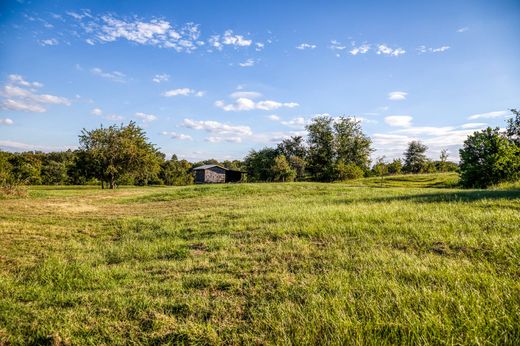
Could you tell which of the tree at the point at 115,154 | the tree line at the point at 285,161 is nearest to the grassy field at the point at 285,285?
the tree line at the point at 285,161

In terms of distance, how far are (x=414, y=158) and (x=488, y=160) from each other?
92.0m

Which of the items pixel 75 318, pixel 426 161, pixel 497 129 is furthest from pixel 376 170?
pixel 75 318

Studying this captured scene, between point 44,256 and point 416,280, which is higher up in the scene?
point 416,280

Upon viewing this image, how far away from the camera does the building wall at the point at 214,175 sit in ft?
260

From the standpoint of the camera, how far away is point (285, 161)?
7262 centimetres

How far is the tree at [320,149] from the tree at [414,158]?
141 feet

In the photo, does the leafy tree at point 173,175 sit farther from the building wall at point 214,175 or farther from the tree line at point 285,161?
the building wall at point 214,175

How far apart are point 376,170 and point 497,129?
73.0m

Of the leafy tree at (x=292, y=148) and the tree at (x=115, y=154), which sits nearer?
the tree at (x=115, y=154)

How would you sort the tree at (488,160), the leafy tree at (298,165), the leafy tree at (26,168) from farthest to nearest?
the leafy tree at (298,165), the leafy tree at (26,168), the tree at (488,160)

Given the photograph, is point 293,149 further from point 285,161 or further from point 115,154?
point 115,154

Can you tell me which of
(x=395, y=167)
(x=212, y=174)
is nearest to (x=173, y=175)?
(x=212, y=174)

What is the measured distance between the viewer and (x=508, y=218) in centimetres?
724

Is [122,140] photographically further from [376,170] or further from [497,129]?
[376,170]
